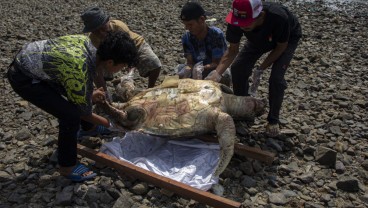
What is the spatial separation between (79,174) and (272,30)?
274cm

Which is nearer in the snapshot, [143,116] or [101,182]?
[101,182]

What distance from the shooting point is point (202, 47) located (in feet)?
18.5

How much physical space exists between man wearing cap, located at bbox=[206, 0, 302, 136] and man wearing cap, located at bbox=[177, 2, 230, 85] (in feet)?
1.24

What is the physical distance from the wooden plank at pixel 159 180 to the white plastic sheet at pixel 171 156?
0.59 feet

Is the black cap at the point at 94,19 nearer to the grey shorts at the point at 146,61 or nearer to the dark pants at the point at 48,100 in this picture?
the grey shorts at the point at 146,61

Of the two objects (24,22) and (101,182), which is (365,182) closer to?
(101,182)

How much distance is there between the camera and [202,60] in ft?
18.8

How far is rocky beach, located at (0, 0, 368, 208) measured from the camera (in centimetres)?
383

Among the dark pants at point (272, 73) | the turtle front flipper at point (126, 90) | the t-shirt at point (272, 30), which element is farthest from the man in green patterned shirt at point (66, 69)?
the dark pants at point (272, 73)

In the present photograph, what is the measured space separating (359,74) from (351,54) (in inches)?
38.9

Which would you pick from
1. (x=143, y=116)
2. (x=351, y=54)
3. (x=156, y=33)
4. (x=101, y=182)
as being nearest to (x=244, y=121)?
(x=143, y=116)

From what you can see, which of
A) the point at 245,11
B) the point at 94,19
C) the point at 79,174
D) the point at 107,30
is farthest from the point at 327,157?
the point at 94,19

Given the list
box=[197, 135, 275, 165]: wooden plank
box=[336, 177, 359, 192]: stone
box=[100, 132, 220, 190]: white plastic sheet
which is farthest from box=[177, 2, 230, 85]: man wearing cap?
box=[336, 177, 359, 192]: stone

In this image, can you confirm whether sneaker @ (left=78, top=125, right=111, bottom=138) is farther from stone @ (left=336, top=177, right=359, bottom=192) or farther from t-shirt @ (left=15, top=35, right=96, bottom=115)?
stone @ (left=336, top=177, right=359, bottom=192)
